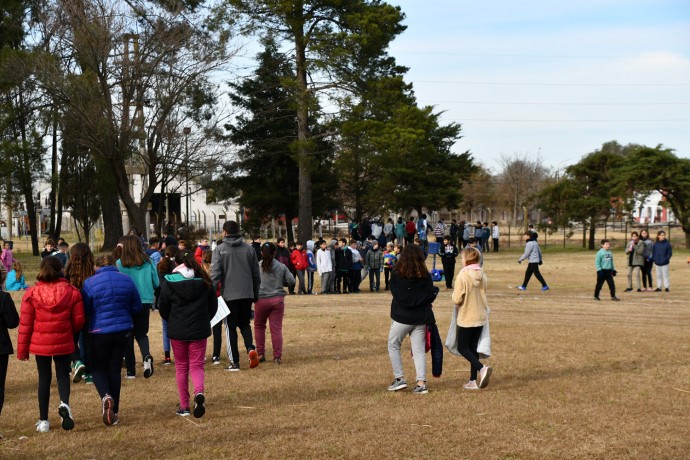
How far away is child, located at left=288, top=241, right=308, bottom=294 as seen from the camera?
23422 millimetres

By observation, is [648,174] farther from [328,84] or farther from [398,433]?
[398,433]

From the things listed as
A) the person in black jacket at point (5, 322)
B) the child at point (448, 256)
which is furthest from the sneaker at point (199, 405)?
the child at point (448, 256)

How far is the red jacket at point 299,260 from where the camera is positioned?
76.8 feet

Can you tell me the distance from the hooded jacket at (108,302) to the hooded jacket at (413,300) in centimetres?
271

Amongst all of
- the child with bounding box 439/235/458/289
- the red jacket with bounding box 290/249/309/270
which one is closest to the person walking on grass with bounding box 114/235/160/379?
the red jacket with bounding box 290/249/309/270

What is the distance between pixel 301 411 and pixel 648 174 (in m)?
39.3

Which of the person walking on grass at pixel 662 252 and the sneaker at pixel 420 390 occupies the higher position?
the person walking on grass at pixel 662 252

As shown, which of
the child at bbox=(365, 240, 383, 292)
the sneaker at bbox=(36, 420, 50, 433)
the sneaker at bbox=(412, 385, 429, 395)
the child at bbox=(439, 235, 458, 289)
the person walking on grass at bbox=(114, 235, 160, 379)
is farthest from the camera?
the child at bbox=(365, 240, 383, 292)

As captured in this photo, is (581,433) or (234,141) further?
(234,141)

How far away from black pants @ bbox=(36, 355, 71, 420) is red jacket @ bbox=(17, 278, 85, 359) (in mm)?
121

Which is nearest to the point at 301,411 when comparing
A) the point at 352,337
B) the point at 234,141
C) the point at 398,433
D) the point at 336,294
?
the point at 398,433

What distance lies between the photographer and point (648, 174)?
43.9 meters

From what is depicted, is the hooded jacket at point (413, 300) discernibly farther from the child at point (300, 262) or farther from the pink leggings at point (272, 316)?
the child at point (300, 262)

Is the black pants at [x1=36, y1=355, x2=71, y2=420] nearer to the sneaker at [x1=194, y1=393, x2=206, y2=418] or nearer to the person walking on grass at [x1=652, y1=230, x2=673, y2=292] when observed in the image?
the sneaker at [x1=194, y1=393, x2=206, y2=418]
